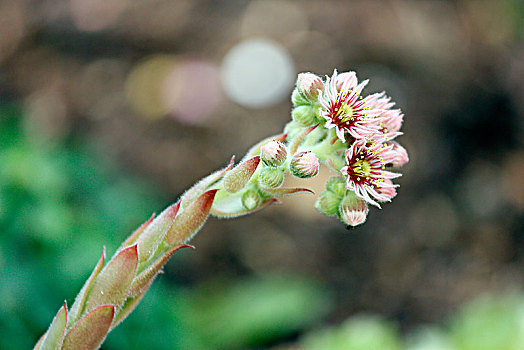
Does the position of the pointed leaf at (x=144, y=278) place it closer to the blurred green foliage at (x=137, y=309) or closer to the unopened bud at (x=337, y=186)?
the unopened bud at (x=337, y=186)

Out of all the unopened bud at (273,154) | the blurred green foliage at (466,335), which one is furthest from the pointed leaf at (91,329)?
the blurred green foliage at (466,335)

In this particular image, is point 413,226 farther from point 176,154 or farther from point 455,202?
point 176,154

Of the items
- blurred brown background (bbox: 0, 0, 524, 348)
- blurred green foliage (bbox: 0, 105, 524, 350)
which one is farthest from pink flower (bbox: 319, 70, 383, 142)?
blurred brown background (bbox: 0, 0, 524, 348)

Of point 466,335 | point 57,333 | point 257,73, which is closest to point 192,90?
point 257,73

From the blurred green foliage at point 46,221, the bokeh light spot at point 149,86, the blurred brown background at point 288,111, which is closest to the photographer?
the blurred green foliage at point 46,221

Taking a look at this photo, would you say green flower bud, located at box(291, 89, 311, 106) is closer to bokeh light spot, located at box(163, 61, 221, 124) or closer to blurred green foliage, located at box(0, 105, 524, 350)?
blurred green foliage, located at box(0, 105, 524, 350)

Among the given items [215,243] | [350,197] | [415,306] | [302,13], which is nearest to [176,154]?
[215,243]
